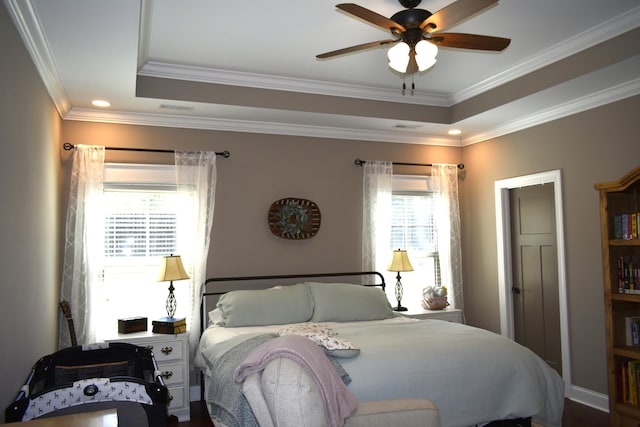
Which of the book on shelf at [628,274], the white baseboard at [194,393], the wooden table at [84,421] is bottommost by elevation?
the white baseboard at [194,393]

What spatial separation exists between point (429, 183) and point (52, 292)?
386 centimetres

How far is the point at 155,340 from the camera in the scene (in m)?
3.92

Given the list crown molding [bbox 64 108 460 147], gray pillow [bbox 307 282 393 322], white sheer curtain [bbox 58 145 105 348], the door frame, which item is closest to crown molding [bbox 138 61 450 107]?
crown molding [bbox 64 108 460 147]

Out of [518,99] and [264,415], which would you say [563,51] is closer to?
[518,99]

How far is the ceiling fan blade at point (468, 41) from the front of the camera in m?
2.80

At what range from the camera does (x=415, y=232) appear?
5.41 meters

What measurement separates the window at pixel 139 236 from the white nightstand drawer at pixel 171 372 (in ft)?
1.82

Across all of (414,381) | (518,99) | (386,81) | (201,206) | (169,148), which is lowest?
(414,381)

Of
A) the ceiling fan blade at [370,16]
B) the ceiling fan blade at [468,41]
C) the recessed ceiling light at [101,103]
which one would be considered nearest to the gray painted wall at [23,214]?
the recessed ceiling light at [101,103]

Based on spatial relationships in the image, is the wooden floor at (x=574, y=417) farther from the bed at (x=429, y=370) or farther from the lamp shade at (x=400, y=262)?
the lamp shade at (x=400, y=262)

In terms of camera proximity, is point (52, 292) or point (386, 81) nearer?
point (52, 292)

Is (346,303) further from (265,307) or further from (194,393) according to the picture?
(194,393)

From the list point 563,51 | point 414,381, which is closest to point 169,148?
point 414,381

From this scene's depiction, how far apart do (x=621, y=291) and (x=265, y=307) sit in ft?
8.97
